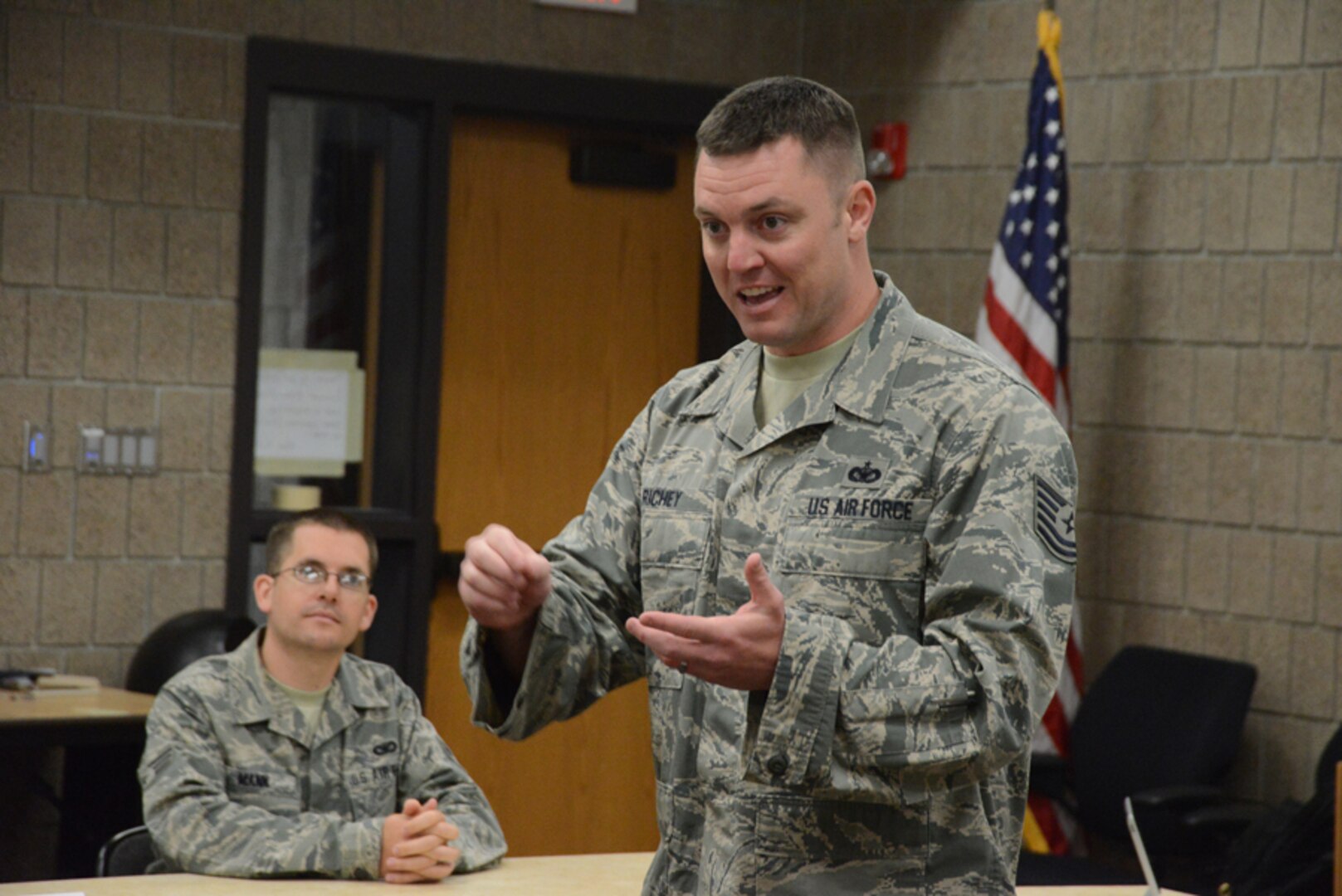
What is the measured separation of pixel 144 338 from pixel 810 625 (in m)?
3.38

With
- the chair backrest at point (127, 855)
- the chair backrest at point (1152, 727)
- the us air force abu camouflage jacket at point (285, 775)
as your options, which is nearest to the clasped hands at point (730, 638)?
the us air force abu camouflage jacket at point (285, 775)

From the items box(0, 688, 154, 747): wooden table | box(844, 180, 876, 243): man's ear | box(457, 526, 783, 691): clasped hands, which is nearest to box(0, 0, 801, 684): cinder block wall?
box(0, 688, 154, 747): wooden table

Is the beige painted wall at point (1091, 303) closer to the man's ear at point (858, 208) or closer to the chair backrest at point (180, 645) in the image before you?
the chair backrest at point (180, 645)

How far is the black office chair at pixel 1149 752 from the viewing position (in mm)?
3744

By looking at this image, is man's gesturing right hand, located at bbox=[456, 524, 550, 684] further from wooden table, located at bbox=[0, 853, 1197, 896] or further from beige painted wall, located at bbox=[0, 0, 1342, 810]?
beige painted wall, located at bbox=[0, 0, 1342, 810]

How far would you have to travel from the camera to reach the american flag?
423cm

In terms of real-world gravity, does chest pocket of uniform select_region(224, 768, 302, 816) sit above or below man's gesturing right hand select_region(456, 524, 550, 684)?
below

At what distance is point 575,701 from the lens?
5.71ft

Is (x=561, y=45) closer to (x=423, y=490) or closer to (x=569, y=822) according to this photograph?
(x=423, y=490)

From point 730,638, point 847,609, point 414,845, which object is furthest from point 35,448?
point 730,638

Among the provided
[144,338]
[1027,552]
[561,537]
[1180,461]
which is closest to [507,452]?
[144,338]

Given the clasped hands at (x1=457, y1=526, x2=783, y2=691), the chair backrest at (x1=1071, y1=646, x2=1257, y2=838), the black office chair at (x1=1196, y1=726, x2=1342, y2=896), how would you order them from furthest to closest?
the chair backrest at (x1=1071, y1=646, x2=1257, y2=838)
the black office chair at (x1=1196, y1=726, x2=1342, y2=896)
the clasped hands at (x1=457, y1=526, x2=783, y2=691)

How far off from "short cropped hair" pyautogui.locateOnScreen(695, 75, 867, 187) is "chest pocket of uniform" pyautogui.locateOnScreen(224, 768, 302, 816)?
1.58 m

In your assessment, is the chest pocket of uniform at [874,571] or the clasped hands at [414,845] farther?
the clasped hands at [414,845]
